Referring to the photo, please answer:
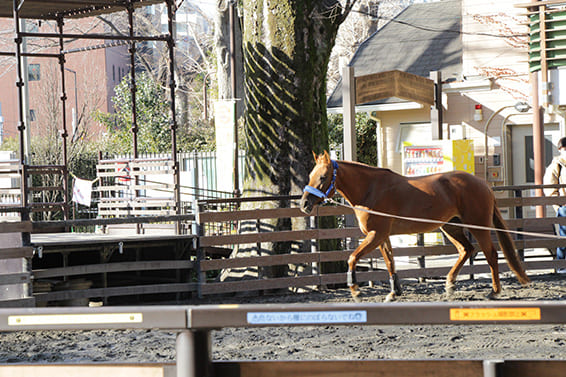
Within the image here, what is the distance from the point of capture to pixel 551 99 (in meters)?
16.4

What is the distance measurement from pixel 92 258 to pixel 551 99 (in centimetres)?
961

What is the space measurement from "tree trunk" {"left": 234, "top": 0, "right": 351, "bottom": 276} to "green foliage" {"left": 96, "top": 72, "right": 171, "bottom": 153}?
17619 mm

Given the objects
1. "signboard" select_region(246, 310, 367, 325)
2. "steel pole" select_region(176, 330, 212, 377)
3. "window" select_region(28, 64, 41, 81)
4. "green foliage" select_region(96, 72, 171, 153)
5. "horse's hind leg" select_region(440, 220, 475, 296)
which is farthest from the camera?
"window" select_region(28, 64, 41, 81)

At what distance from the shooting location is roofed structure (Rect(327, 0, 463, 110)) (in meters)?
21.0

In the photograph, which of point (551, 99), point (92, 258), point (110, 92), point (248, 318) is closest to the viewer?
point (248, 318)

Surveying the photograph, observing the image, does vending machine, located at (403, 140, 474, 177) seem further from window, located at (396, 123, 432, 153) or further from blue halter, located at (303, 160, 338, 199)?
blue halter, located at (303, 160, 338, 199)

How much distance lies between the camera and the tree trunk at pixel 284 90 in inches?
503

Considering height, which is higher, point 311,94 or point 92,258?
point 311,94

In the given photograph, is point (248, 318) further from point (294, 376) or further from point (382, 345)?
point (382, 345)

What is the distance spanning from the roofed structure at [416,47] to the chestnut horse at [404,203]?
31.4ft

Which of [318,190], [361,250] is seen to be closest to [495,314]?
[318,190]

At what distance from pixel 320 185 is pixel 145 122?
23.0 meters

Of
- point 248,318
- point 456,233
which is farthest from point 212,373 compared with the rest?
point 456,233

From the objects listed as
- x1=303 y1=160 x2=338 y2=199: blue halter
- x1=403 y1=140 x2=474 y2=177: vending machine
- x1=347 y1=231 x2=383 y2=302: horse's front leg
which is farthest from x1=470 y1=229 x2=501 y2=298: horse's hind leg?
x1=403 y1=140 x2=474 y2=177: vending machine
